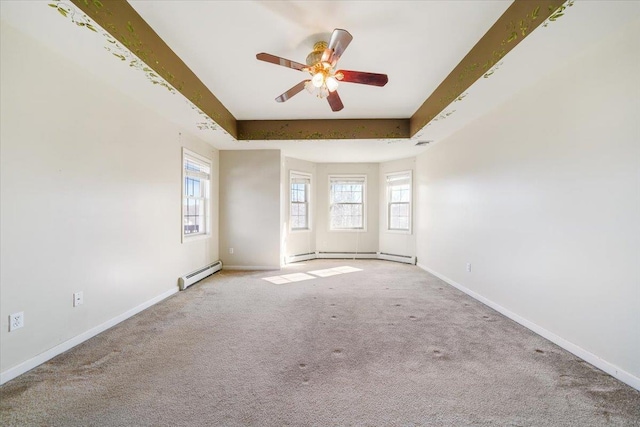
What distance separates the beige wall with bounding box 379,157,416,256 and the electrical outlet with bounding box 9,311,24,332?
569 cm

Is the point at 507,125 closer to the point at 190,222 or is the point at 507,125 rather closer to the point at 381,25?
the point at 381,25

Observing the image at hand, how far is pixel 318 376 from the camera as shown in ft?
6.10

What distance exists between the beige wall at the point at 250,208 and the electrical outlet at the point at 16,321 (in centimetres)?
341

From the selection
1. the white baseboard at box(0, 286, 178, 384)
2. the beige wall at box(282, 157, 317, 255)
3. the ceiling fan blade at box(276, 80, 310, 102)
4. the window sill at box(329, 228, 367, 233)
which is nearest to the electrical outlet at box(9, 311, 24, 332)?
the white baseboard at box(0, 286, 178, 384)

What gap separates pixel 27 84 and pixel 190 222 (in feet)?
9.08

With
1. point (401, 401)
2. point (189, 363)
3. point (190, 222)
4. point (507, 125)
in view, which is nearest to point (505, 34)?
point (507, 125)

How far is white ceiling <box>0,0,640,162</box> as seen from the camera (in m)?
1.83

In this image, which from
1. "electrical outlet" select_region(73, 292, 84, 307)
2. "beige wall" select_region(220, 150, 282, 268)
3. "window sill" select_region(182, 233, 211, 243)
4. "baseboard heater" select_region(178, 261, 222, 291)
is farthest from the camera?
"beige wall" select_region(220, 150, 282, 268)

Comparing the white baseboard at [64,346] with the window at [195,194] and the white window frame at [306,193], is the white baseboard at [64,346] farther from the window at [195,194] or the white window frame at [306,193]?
the white window frame at [306,193]

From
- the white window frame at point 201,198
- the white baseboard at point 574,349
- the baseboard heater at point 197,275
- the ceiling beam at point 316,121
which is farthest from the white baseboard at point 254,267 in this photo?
the white baseboard at point 574,349

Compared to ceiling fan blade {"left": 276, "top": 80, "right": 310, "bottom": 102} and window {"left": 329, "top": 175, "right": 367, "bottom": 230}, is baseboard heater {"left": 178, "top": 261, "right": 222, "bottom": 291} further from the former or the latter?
ceiling fan blade {"left": 276, "top": 80, "right": 310, "bottom": 102}

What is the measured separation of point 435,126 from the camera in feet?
12.4

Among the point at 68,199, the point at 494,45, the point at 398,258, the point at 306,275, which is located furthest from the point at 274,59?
the point at 398,258

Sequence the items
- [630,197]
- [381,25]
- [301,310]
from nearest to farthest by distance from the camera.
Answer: [630,197], [381,25], [301,310]
